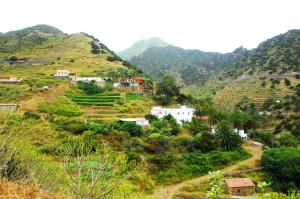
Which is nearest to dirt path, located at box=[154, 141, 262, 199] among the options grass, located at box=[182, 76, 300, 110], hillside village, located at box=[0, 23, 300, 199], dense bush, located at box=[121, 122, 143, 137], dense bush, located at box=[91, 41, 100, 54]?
hillside village, located at box=[0, 23, 300, 199]

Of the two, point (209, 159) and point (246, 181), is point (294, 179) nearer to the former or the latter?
point (246, 181)

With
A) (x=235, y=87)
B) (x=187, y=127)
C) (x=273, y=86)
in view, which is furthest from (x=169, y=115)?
(x=235, y=87)

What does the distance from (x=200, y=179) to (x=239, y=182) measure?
4671 millimetres

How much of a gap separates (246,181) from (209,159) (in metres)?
6.38

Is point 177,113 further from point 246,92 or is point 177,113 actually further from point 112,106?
point 246,92

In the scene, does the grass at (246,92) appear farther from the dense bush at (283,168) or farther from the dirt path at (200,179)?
the dense bush at (283,168)

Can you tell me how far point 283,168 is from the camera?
160 feet

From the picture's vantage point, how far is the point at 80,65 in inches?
3723

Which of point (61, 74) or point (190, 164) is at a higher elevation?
point (61, 74)

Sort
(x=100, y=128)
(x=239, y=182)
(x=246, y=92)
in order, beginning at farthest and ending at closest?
(x=246, y=92) < (x=100, y=128) < (x=239, y=182)

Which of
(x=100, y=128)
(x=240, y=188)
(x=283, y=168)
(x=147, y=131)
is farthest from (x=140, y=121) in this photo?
(x=283, y=168)

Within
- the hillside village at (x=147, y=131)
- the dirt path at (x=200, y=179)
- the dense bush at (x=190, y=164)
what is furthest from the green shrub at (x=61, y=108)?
the dirt path at (x=200, y=179)

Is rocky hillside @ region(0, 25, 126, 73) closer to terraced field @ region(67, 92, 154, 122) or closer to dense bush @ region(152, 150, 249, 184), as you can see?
terraced field @ region(67, 92, 154, 122)

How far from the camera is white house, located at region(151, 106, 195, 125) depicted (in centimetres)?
6128
